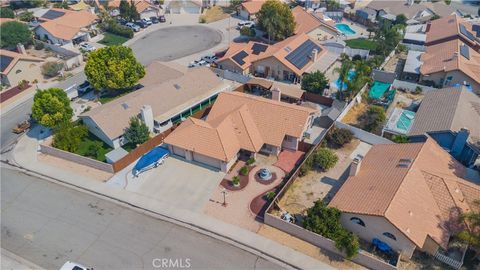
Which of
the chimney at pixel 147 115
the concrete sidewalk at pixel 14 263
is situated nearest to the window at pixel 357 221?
the chimney at pixel 147 115

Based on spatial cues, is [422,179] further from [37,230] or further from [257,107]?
[37,230]

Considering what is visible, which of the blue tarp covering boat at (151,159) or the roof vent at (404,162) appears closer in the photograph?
the roof vent at (404,162)

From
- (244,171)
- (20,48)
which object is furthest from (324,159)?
(20,48)

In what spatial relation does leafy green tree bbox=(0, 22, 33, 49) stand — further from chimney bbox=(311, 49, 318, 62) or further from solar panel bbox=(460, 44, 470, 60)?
solar panel bbox=(460, 44, 470, 60)

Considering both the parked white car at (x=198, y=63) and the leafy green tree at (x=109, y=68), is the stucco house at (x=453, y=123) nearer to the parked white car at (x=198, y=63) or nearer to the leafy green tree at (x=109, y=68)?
the parked white car at (x=198, y=63)

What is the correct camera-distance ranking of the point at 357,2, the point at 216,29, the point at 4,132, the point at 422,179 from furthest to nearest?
Answer: the point at 357,2 < the point at 216,29 < the point at 4,132 < the point at 422,179

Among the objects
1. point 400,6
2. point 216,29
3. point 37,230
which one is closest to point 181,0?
point 216,29

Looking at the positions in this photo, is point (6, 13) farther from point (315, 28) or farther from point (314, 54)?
point (314, 54)
